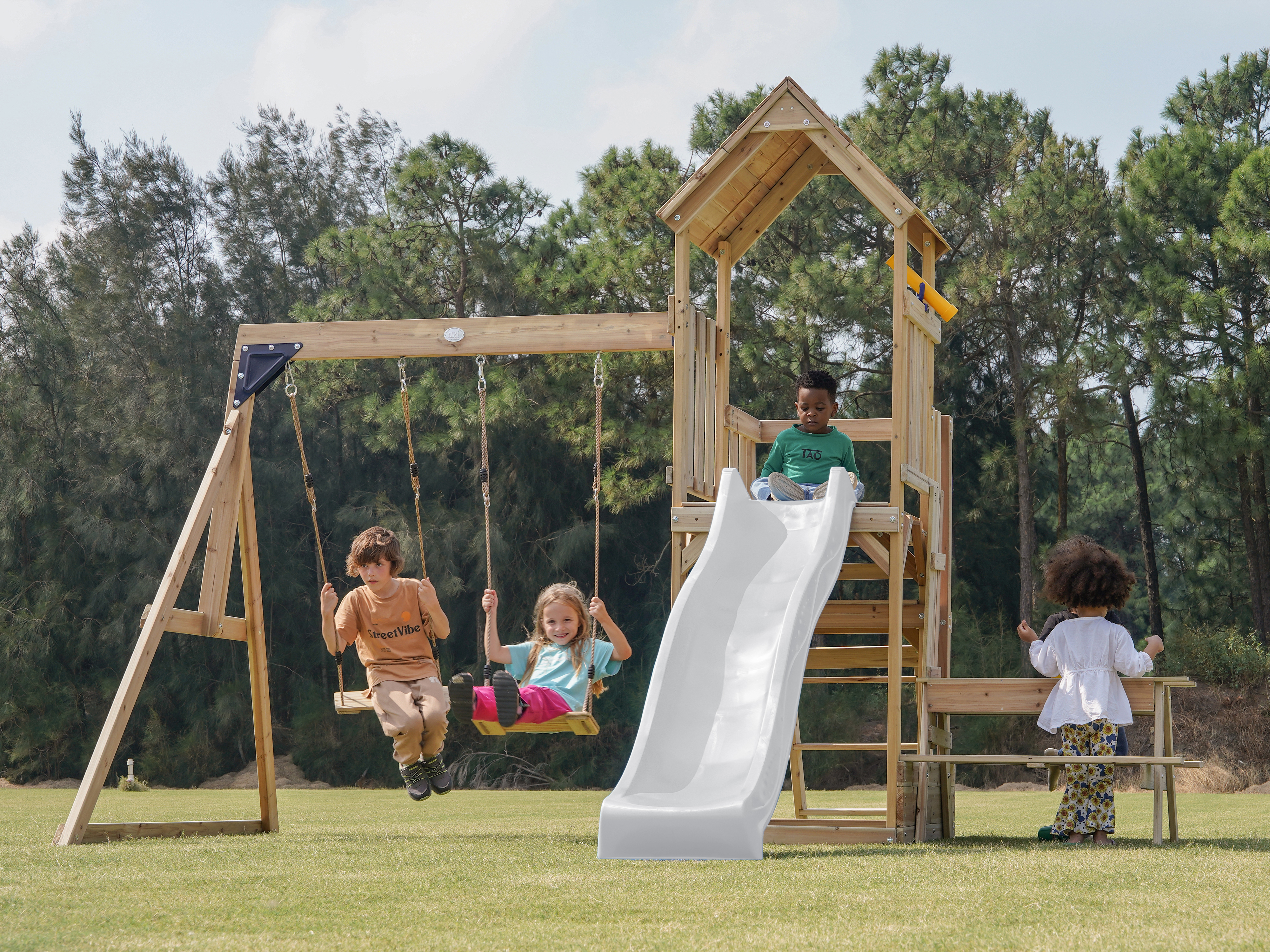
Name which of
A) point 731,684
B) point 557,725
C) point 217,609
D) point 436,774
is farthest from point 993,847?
point 217,609

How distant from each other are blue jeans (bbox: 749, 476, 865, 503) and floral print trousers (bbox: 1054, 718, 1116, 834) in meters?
1.65

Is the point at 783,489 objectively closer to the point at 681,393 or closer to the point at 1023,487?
the point at 681,393

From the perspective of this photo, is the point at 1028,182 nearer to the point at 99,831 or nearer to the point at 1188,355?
the point at 1188,355

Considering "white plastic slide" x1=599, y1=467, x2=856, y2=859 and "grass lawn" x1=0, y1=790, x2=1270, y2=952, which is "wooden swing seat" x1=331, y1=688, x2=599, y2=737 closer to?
"grass lawn" x1=0, y1=790, x2=1270, y2=952

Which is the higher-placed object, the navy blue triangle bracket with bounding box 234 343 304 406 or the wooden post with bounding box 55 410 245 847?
the navy blue triangle bracket with bounding box 234 343 304 406

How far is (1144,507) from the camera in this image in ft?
61.0

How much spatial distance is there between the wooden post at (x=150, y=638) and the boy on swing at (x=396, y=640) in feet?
2.35

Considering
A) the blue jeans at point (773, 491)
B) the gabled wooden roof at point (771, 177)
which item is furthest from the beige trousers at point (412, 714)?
the gabled wooden roof at point (771, 177)

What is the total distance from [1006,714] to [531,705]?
223 centimetres

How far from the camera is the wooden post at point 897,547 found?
19.4ft

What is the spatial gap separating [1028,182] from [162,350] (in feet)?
46.7

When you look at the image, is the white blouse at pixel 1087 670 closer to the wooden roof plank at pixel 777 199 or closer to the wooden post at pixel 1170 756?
the wooden post at pixel 1170 756

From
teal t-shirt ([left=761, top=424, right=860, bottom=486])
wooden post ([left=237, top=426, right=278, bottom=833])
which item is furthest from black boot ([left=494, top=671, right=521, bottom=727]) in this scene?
teal t-shirt ([left=761, top=424, right=860, bottom=486])

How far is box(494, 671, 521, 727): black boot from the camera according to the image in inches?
233
